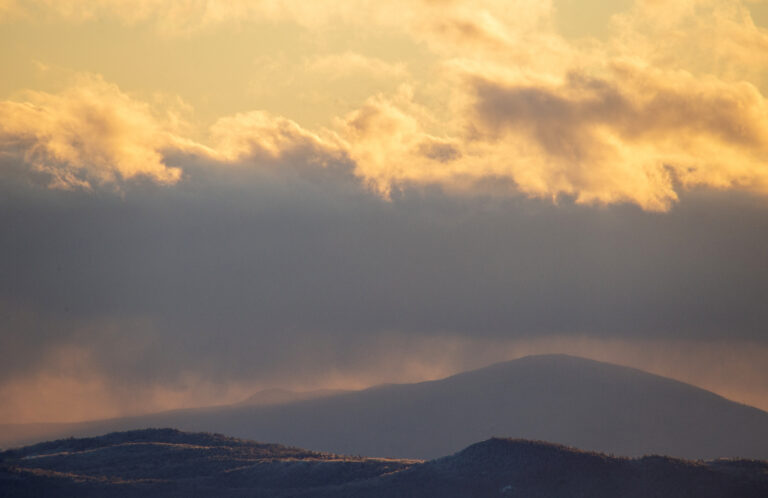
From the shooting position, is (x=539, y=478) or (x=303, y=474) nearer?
(x=539, y=478)

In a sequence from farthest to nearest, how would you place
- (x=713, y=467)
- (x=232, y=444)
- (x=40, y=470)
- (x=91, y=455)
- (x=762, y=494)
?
(x=232, y=444)
(x=91, y=455)
(x=40, y=470)
(x=713, y=467)
(x=762, y=494)

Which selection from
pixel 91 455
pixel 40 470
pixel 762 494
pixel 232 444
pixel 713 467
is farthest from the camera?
pixel 232 444

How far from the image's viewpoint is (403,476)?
6775 centimetres

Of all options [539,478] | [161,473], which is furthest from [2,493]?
[539,478]

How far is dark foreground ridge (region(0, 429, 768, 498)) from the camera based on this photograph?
63.7m

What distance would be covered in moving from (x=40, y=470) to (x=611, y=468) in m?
38.6

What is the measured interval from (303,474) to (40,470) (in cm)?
1823

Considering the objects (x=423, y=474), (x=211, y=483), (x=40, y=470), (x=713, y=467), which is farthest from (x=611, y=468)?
(x=40, y=470)

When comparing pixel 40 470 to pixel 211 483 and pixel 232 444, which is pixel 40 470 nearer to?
pixel 211 483

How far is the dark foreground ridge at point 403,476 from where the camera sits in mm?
63719

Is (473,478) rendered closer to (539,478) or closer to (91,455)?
(539,478)

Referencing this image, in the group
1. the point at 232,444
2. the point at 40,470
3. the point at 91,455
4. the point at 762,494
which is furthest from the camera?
the point at 232,444

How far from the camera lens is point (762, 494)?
62375 millimetres

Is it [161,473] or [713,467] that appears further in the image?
[161,473]
